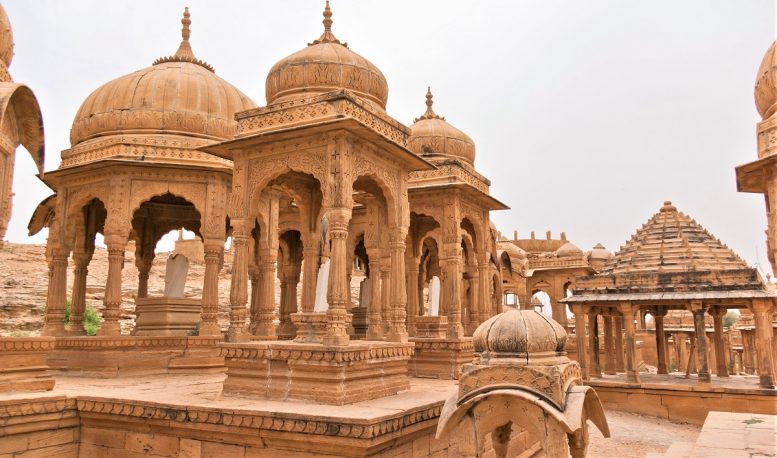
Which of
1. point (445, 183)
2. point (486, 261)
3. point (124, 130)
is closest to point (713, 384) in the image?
point (486, 261)

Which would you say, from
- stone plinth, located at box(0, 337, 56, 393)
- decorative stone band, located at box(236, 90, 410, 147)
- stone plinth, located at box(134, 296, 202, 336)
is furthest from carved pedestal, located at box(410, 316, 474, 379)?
stone plinth, located at box(0, 337, 56, 393)

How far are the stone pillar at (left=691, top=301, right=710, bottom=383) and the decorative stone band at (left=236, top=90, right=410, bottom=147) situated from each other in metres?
8.73

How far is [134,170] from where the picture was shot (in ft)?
42.7

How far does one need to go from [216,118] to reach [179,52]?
267cm

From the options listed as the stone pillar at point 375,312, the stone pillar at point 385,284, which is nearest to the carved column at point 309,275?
the stone pillar at point 375,312

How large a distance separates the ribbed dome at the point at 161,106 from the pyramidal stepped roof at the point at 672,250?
1084 centimetres

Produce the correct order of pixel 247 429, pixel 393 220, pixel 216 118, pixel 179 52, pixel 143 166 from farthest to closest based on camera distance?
pixel 179 52
pixel 216 118
pixel 143 166
pixel 393 220
pixel 247 429

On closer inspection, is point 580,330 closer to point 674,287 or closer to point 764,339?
point 674,287

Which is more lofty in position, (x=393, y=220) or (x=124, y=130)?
(x=124, y=130)

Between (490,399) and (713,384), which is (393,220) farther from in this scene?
(713,384)

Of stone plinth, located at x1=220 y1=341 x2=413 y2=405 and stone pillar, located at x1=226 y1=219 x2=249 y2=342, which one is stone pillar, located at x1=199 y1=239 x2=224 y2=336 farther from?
stone plinth, located at x1=220 y1=341 x2=413 y2=405

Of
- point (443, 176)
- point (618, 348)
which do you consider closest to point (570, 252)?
point (618, 348)

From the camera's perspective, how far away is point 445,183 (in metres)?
13.7

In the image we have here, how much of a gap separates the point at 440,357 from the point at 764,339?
7104 mm
